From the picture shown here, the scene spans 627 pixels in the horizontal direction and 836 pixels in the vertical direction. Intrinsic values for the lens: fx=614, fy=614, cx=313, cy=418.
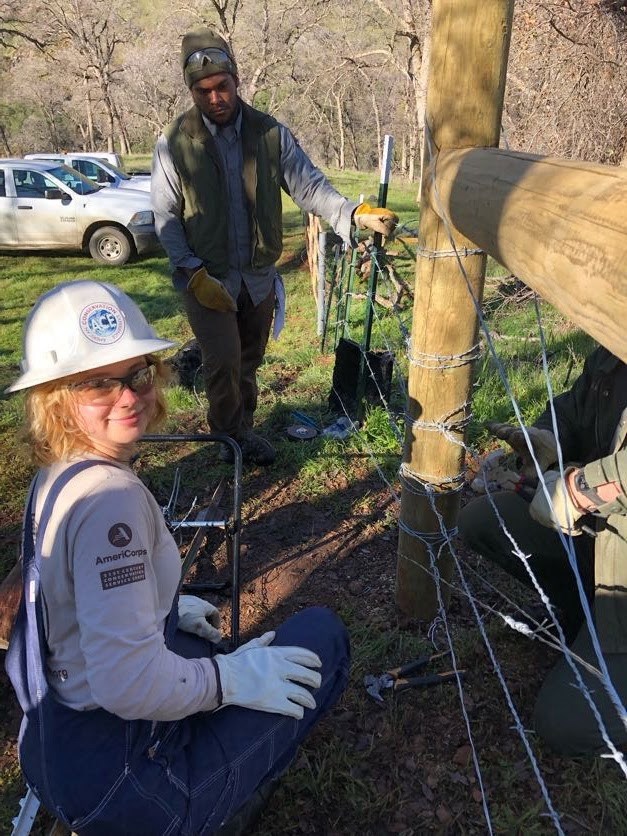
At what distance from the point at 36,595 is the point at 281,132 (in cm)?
286

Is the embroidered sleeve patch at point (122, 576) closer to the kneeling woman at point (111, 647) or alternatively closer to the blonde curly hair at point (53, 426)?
the kneeling woman at point (111, 647)

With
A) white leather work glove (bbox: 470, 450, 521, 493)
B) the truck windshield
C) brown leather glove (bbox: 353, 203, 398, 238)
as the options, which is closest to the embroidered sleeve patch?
white leather work glove (bbox: 470, 450, 521, 493)

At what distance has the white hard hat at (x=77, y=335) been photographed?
1.46 meters

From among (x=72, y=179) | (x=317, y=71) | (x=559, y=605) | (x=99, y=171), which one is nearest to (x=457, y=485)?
(x=559, y=605)

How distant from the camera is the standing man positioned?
3115mm

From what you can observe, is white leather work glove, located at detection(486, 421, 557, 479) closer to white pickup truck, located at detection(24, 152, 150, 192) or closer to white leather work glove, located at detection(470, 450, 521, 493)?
white leather work glove, located at detection(470, 450, 521, 493)

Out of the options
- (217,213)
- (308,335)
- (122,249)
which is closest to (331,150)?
(122,249)

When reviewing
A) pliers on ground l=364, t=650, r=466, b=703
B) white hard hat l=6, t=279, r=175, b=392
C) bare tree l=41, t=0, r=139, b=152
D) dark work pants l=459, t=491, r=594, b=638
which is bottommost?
pliers on ground l=364, t=650, r=466, b=703

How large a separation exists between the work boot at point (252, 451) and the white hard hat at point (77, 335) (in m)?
2.37

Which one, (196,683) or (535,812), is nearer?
(196,683)

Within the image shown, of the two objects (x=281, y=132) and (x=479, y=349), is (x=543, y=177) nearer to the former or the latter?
(x=479, y=349)


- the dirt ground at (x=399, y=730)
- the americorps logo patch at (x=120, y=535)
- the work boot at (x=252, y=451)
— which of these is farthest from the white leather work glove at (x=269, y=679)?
the work boot at (x=252, y=451)

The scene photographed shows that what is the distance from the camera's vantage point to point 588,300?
90 centimetres

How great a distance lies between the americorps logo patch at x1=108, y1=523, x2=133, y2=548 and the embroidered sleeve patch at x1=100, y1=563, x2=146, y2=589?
50mm
